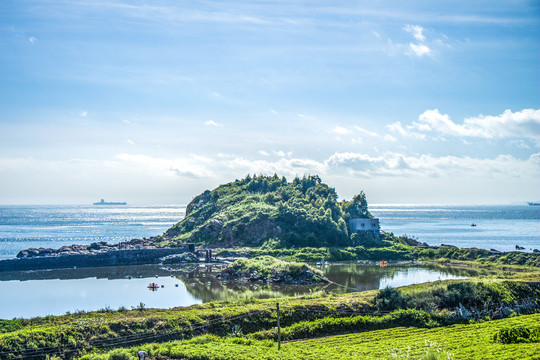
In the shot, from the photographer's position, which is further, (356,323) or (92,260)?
(92,260)

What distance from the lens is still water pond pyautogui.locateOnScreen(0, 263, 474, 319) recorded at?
160 ft

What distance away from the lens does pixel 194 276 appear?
66812 mm

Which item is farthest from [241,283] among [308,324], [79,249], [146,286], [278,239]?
[79,249]

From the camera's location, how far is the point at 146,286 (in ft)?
195

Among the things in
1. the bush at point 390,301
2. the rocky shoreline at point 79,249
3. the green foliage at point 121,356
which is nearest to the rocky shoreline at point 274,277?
the bush at point 390,301

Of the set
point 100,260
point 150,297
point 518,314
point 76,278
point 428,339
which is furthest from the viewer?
point 100,260

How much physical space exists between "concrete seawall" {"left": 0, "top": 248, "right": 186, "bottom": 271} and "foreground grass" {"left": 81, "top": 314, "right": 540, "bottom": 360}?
175ft

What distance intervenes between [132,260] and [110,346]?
2117 inches

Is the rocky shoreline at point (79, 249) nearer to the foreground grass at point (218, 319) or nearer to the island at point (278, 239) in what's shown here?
the island at point (278, 239)

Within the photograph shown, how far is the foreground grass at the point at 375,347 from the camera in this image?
86.0 ft

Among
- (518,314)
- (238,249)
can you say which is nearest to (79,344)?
(518,314)

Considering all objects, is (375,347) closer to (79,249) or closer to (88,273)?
(88,273)

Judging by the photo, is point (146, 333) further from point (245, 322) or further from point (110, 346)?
point (245, 322)

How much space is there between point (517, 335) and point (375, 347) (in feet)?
31.0
